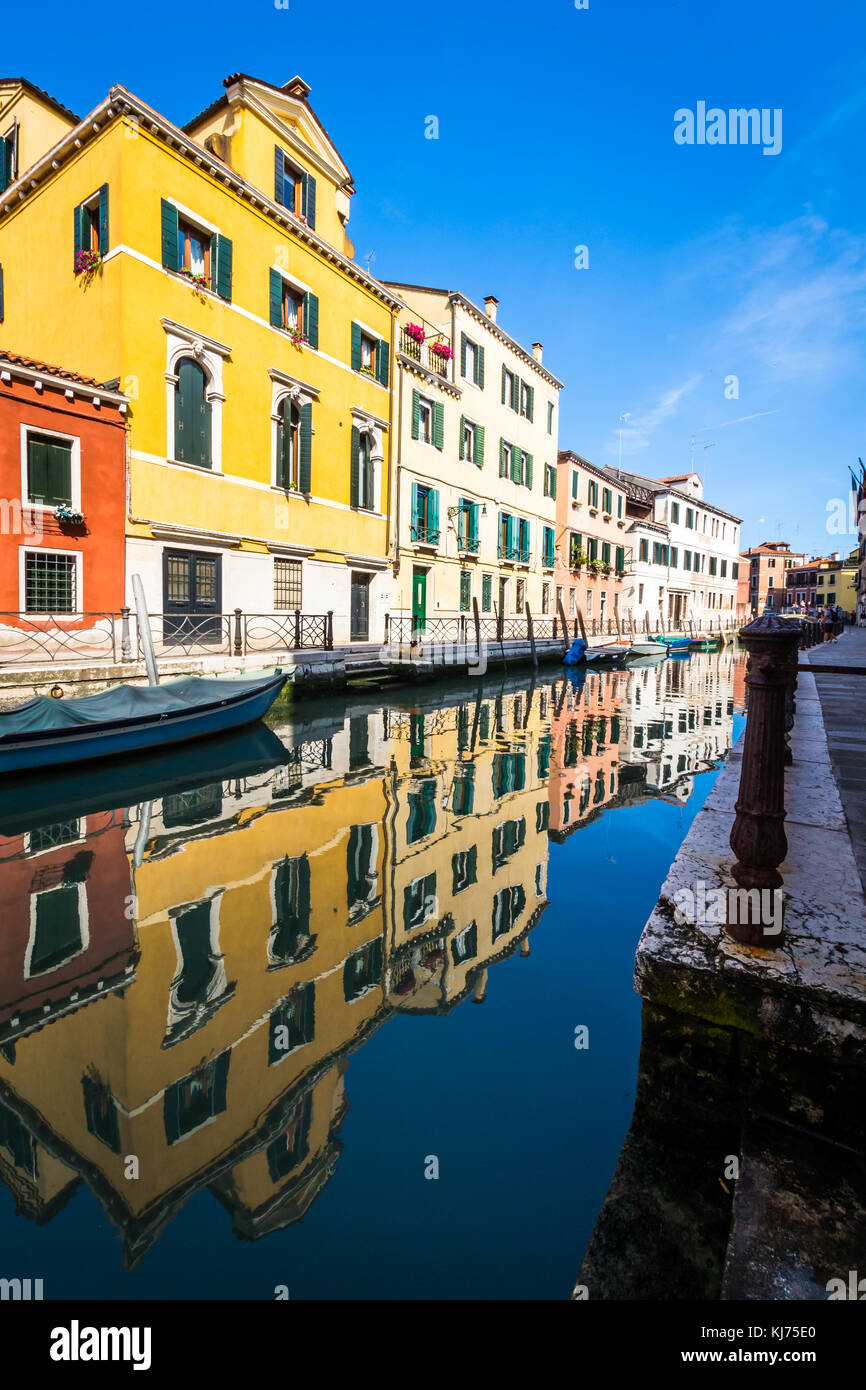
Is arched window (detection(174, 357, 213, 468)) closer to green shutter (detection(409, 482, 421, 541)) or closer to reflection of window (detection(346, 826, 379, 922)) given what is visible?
green shutter (detection(409, 482, 421, 541))

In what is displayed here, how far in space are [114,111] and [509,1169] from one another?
1786cm

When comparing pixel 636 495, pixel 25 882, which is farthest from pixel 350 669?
pixel 636 495

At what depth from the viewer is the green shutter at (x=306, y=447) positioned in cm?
1730

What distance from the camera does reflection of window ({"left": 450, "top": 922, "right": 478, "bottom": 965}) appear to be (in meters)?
4.11

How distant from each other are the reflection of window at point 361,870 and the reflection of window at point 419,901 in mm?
264

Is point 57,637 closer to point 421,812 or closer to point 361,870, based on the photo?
point 421,812

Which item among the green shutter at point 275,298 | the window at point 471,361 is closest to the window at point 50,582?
the green shutter at point 275,298

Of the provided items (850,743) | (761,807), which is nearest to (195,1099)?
(761,807)

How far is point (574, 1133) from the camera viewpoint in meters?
2.63

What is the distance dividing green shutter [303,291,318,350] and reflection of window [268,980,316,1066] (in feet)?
58.6

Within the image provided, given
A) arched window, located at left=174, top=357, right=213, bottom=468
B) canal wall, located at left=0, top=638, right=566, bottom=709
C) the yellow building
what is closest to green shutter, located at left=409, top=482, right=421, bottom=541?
the yellow building
